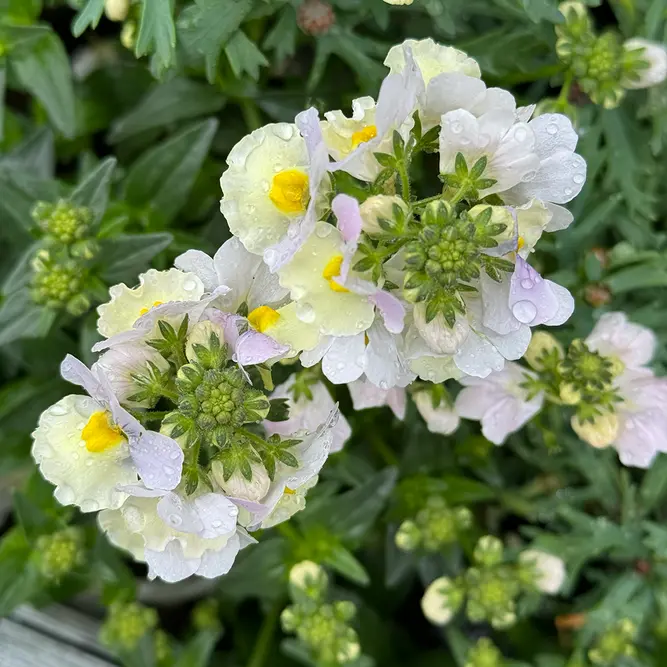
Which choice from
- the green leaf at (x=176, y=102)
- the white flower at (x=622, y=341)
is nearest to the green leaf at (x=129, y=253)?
the green leaf at (x=176, y=102)

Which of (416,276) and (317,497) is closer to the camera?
(416,276)

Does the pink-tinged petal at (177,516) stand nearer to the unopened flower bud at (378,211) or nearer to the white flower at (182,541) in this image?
the white flower at (182,541)

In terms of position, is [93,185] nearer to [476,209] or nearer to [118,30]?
[476,209]

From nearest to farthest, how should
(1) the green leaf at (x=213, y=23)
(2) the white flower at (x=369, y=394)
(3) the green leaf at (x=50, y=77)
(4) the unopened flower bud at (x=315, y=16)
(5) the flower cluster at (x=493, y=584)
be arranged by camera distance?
1. (2) the white flower at (x=369, y=394)
2. (1) the green leaf at (x=213, y=23)
3. (4) the unopened flower bud at (x=315, y=16)
4. (5) the flower cluster at (x=493, y=584)
5. (3) the green leaf at (x=50, y=77)

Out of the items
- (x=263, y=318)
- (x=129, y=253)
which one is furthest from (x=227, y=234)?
(x=263, y=318)

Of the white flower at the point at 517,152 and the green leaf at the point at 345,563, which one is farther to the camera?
the green leaf at the point at 345,563

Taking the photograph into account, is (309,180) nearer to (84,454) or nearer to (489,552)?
(84,454)

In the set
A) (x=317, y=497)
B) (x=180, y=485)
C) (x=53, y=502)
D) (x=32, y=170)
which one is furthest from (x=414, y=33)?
Answer: (x=53, y=502)
